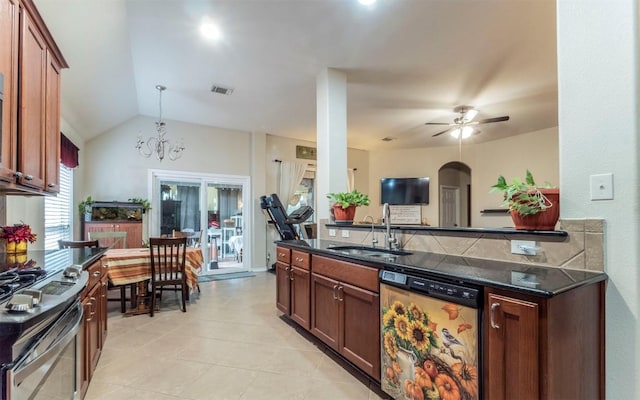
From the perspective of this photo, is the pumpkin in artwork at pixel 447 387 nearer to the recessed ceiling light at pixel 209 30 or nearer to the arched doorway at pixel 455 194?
the recessed ceiling light at pixel 209 30

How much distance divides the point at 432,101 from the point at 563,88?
320 centimetres

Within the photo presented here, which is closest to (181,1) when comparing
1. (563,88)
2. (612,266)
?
(563,88)

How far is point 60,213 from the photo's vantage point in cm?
407

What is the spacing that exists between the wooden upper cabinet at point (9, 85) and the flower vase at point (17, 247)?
3.09ft

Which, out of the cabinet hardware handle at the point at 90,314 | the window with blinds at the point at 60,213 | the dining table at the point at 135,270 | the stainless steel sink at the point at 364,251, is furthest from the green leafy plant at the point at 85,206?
the stainless steel sink at the point at 364,251

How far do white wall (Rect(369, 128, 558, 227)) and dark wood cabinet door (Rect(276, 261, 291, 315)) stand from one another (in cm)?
509

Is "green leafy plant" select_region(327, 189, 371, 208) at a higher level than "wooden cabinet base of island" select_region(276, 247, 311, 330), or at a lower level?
higher

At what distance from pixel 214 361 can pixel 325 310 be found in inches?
40.3

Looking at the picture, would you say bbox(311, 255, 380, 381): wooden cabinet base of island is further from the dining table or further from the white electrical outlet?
the dining table

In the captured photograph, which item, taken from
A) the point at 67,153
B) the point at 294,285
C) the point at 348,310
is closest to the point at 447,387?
the point at 348,310

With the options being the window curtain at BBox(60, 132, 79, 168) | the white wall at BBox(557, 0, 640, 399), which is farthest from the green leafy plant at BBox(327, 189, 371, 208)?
the window curtain at BBox(60, 132, 79, 168)

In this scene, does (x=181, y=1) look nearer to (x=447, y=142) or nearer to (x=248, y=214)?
(x=248, y=214)

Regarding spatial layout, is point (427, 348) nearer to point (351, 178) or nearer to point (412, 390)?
point (412, 390)

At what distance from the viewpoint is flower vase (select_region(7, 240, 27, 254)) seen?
2.22 m
